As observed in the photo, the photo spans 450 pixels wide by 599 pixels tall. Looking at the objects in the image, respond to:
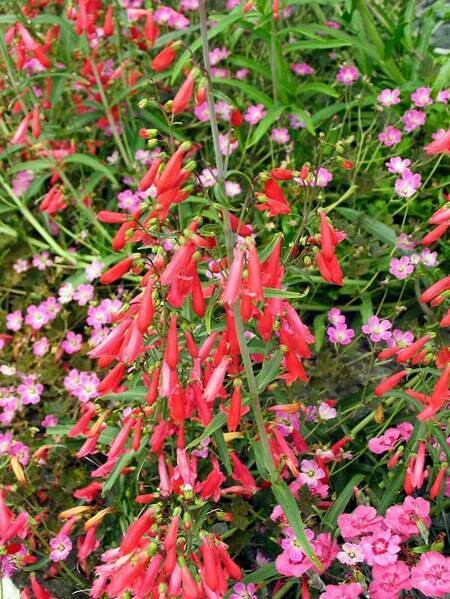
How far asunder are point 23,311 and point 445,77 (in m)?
2.77

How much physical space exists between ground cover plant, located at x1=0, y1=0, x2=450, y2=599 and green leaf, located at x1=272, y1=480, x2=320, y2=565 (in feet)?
0.04

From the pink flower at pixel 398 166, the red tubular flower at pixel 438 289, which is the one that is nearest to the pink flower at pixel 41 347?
the pink flower at pixel 398 166

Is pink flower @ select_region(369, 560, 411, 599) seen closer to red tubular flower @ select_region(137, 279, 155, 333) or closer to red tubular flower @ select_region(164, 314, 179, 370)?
red tubular flower @ select_region(164, 314, 179, 370)

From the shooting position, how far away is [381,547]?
2910 mm

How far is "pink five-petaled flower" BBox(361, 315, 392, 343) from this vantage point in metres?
3.74

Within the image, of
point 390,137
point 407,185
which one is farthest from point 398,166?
point 390,137

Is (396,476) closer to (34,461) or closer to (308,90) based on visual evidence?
(34,461)

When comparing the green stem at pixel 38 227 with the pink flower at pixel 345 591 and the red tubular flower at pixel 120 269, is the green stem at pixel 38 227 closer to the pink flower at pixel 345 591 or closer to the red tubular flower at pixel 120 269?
the red tubular flower at pixel 120 269

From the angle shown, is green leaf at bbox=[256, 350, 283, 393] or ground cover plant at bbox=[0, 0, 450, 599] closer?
ground cover plant at bbox=[0, 0, 450, 599]

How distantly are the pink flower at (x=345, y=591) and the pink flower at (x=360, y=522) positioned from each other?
0.18 meters

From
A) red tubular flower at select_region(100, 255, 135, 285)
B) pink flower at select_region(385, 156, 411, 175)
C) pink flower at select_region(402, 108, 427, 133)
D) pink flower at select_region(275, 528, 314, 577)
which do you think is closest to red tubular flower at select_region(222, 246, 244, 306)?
red tubular flower at select_region(100, 255, 135, 285)

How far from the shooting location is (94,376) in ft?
13.2

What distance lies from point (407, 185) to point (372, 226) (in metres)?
0.27

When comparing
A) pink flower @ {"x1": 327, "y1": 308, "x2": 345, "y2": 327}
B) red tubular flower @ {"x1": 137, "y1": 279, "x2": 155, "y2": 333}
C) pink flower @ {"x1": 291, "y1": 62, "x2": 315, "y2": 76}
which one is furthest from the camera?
pink flower @ {"x1": 291, "y1": 62, "x2": 315, "y2": 76}
